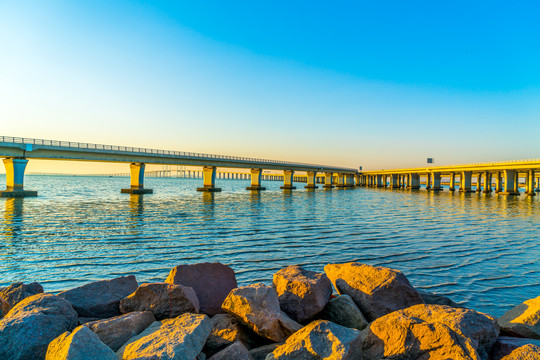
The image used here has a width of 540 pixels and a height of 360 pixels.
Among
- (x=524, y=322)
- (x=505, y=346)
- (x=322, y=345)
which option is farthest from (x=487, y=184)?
(x=322, y=345)

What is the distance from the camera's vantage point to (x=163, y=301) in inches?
258

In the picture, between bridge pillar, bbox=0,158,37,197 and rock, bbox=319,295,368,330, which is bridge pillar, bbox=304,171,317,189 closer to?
bridge pillar, bbox=0,158,37,197

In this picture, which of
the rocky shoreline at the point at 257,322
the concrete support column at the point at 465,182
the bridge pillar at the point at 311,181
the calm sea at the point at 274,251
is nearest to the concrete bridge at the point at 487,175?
the concrete support column at the point at 465,182

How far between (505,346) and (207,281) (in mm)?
6187

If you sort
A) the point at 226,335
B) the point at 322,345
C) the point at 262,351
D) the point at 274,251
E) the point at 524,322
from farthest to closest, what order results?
the point at 274,251 → the point at 524,322 → the point at 226,335 → the point at 262,351 → the point at 322,345

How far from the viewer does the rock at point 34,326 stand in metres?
5.07

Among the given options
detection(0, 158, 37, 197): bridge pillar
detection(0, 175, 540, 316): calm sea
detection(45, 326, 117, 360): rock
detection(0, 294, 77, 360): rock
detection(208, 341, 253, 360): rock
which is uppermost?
detection(0, 158, 37, 197): bridge pillar

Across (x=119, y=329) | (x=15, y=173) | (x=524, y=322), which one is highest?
(x=15, y=173)

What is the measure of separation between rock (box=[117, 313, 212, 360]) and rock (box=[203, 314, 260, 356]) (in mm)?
559

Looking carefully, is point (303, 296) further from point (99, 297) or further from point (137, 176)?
point (137, 176)

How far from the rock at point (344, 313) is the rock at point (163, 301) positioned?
291cm

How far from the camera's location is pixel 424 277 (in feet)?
43.4

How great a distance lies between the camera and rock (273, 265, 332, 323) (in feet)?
22.4

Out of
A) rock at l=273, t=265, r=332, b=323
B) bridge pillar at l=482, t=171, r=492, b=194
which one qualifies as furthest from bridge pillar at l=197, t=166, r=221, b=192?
bridge pillar at l=482, t=171, r=492, b=194
